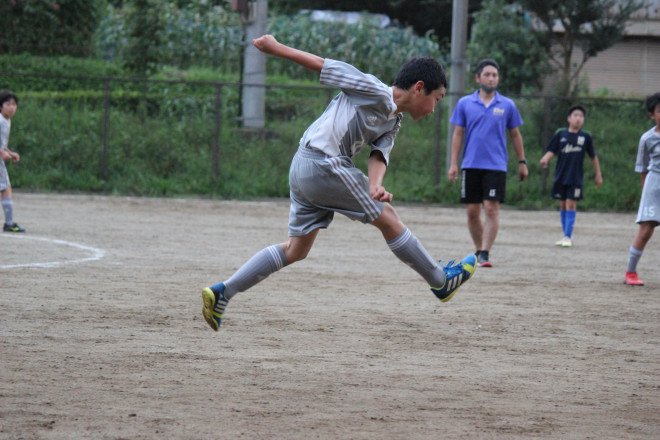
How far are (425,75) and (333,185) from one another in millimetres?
826

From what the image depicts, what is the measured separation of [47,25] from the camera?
2620cm

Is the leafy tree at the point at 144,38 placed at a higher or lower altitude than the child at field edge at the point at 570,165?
higher

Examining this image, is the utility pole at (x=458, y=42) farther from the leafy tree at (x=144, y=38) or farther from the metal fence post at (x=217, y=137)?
the leafy tree at (x=144, y=38)

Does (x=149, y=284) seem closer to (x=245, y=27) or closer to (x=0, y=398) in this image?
(x=0, y=398)

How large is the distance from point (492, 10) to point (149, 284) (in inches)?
787

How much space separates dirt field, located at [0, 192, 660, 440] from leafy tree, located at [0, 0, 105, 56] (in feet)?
54.7

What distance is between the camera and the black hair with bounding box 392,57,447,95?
16.8ft

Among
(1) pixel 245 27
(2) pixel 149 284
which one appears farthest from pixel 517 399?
(1) pixel 245 27

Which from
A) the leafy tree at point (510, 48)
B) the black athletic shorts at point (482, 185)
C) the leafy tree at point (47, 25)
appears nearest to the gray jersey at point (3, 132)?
the black athletic shorts at point (482, 185)

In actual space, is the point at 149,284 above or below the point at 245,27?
below

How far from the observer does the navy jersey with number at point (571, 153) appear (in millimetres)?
12312

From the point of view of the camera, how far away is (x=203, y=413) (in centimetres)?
398

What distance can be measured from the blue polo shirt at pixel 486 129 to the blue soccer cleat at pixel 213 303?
485 centimetres

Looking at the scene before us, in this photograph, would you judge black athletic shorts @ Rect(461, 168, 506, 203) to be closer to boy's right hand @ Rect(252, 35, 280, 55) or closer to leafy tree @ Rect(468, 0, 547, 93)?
boy's right hand @ Rect(252, 35, 280, 55)
